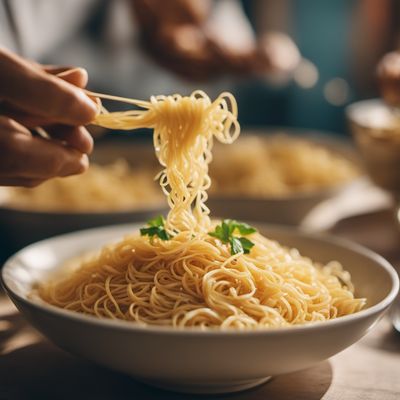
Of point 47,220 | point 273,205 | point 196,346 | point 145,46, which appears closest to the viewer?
point 196,346

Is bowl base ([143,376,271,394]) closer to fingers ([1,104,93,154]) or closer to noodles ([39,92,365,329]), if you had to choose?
noodles ([39,92,365,329])

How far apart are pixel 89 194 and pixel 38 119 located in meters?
0.83

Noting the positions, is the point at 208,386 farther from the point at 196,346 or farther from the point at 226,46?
the point at 226,46

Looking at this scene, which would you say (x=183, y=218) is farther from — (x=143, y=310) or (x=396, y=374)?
(x=396, y=374)

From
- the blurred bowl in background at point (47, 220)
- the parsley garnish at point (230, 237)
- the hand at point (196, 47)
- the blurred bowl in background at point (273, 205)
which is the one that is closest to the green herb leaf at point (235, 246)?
the parsley garnish at point (230, 237)

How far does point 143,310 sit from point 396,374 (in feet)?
1.65

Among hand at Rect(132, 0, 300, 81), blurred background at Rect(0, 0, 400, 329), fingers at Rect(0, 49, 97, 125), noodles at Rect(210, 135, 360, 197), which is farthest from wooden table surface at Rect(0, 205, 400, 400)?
hand at Rect(132, 0, 300, 81)

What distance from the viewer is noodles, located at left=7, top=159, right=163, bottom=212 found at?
2.04 meters

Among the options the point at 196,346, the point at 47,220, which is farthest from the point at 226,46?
the point at 196,346

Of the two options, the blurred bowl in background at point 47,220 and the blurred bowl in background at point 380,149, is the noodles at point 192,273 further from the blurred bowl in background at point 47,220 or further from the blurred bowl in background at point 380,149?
the blurred bowl in background at point 380,149

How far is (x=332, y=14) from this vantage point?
502 cm

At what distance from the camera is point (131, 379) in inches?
46.3

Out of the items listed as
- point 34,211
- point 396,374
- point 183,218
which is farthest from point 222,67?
point 396,374

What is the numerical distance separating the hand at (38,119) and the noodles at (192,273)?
0.34 feet
